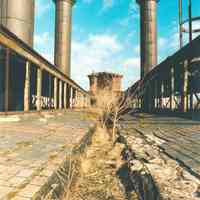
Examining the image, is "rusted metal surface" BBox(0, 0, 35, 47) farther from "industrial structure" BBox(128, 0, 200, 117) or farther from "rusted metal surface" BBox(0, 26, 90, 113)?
"industrial structure" BBox(128, 0, 200, 117)

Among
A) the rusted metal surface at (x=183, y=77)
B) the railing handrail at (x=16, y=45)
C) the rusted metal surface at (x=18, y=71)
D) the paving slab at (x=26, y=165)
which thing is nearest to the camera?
the paving slab at (x=26, y=165)

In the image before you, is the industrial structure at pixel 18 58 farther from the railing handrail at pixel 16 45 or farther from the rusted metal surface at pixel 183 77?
the rusted metal surface at pixel 183 77

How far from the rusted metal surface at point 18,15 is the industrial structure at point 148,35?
997 cm

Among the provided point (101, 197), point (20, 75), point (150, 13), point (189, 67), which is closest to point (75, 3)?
point (150, 13)

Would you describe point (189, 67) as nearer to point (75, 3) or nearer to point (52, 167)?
point (52, 167)

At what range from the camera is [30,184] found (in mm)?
1876

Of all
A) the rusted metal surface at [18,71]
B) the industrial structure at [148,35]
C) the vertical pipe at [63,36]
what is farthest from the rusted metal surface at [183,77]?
the vertical pipe at [63,36]

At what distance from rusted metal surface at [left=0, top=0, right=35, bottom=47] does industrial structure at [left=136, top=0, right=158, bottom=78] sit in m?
9.97

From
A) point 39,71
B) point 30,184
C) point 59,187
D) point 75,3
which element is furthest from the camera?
point 75,3

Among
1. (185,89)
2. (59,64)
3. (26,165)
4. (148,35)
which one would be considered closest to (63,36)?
(59,64)

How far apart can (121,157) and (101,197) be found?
1.62 meters

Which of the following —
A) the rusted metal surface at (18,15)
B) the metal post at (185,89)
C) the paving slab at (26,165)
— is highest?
the rusted metal surface at (18,15)

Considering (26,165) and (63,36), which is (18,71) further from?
(26,165)

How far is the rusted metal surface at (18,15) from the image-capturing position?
923cm
